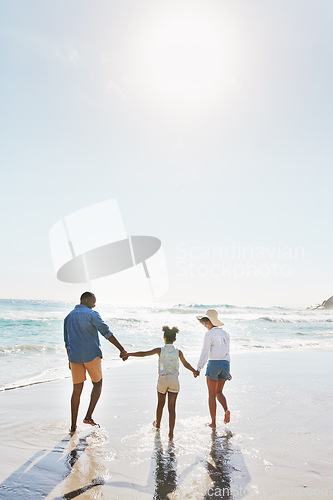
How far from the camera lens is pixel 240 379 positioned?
9320 millimetres

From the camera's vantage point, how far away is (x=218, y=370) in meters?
5.78

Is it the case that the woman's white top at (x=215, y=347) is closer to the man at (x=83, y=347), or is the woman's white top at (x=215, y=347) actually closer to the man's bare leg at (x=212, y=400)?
the man's bare leg at (x=212, y=400)

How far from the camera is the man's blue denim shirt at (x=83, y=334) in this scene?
17.6 ft

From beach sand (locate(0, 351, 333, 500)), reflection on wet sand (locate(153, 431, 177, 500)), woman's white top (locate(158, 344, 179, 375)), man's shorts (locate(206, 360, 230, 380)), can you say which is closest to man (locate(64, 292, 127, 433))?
beach sand (locate(0, 351, 333, 500))

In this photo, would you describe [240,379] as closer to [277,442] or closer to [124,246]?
[277,442]

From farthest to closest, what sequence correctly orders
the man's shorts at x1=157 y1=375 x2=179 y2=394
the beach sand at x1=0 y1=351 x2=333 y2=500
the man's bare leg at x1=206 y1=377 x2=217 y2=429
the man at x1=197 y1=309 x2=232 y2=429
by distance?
the man at x1=197 y1=309 x2=232 y2=429
the man's bare leg at x1=206 y1=377 x2=217 y2=429
the man's shorts at x1=157 y1=375 x2=179 y2=394
the beach sand at x1=0 y1=351 x2=333 y2=500

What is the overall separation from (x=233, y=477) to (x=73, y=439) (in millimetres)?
2238

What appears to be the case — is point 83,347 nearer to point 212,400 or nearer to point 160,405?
point 160,405

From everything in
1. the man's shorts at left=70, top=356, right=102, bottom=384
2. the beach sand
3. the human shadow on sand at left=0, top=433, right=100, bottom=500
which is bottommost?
the beach sand

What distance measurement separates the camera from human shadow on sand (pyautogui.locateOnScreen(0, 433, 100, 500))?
342cm

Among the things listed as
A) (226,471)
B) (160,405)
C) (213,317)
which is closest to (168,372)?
(160,405)

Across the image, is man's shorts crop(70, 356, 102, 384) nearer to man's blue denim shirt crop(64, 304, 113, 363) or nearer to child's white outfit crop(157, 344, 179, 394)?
man's blue denim shirt crop(64, 304, 113, 363)

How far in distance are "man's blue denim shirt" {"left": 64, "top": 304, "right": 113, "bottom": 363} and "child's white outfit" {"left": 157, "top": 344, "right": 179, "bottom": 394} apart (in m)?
0.84

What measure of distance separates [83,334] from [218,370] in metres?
2.09
